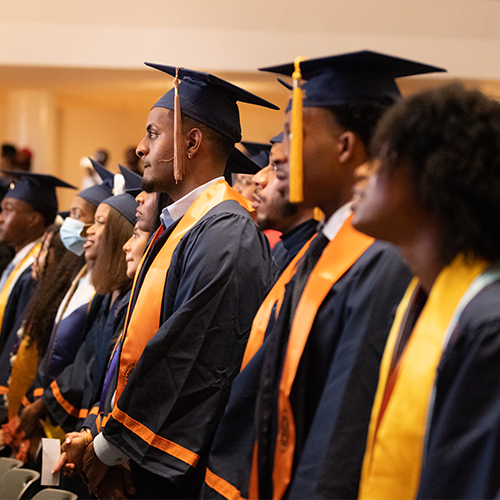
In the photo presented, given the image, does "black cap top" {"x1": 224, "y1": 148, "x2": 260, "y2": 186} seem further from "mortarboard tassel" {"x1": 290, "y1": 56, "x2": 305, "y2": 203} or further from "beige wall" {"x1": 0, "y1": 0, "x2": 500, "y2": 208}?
"beige wall" {"x1": 0, "y1": 0, "x2": 500, "y2": 208}

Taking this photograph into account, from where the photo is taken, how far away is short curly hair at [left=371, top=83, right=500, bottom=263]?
1154 millimetres

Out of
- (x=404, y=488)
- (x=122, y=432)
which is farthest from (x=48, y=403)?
(x=404, y=488)

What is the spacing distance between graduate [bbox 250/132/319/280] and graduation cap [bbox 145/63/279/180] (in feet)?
0.78

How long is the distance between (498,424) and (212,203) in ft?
4.92

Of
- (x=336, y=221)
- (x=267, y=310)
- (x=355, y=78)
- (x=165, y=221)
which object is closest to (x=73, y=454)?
(x=165, y=221)

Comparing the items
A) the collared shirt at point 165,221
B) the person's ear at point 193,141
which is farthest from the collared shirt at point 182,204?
the person's ear at point 193,141

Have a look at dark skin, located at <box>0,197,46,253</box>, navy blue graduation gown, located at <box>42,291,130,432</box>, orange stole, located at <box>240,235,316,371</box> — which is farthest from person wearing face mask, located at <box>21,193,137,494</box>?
dark skin, located at <box>0,197,46,253</box>

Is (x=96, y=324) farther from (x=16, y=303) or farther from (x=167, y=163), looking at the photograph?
(x=16, y=303)

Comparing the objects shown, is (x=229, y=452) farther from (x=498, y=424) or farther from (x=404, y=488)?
(x=498, y=424)

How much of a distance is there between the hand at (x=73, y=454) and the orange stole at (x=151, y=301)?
363 millimetres

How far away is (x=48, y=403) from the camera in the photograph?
3137 millimetres

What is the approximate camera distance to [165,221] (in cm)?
254

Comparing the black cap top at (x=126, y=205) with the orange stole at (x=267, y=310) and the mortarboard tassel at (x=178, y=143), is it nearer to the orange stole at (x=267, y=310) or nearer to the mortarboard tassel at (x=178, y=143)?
the mortarboard tassel at (x=178, y=143)

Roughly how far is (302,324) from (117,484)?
1134mm
